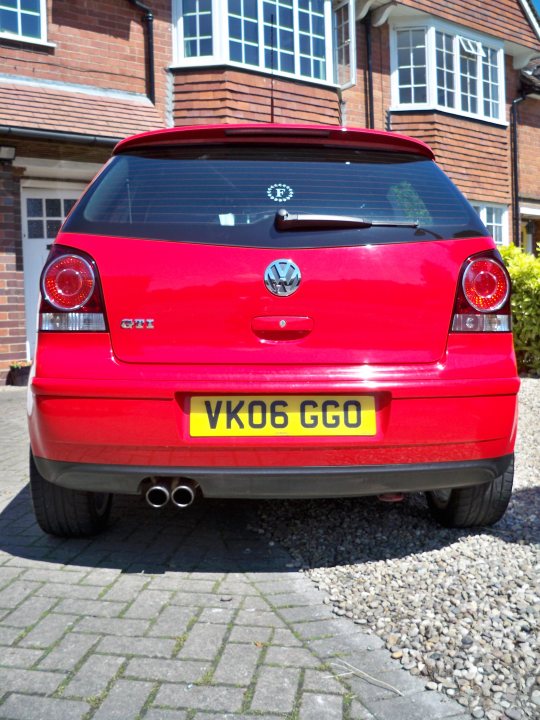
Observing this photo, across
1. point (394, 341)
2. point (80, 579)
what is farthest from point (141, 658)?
point (394, 341)

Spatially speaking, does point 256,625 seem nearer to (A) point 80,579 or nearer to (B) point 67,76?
A: (A) point 80,579

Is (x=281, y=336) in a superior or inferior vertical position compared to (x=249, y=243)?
inferior

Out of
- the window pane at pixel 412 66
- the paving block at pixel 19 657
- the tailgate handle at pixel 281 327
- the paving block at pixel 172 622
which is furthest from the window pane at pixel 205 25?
the paving block at pixel 19 657

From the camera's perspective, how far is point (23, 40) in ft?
31.6

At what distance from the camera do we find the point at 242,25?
11.2 m

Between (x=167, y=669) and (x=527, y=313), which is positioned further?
(x=527, y=313)

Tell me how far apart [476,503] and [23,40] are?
938 centimetres

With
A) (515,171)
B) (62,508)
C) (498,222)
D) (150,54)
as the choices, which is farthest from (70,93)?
(515,171)

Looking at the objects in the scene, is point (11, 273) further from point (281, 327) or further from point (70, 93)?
point (281, 327)

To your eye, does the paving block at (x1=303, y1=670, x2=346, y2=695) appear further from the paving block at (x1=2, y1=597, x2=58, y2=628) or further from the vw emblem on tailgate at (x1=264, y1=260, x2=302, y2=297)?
the vw emblem on tailgate at (x1=264, y1=260, x2=302, y2=297)

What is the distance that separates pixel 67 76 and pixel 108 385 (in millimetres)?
9027

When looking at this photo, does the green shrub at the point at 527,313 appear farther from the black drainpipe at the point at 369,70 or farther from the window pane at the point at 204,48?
the window pane at the point at 204,48

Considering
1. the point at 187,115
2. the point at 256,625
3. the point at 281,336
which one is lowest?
the point at 256,625

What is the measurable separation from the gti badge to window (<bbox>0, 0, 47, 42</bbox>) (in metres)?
8.78
